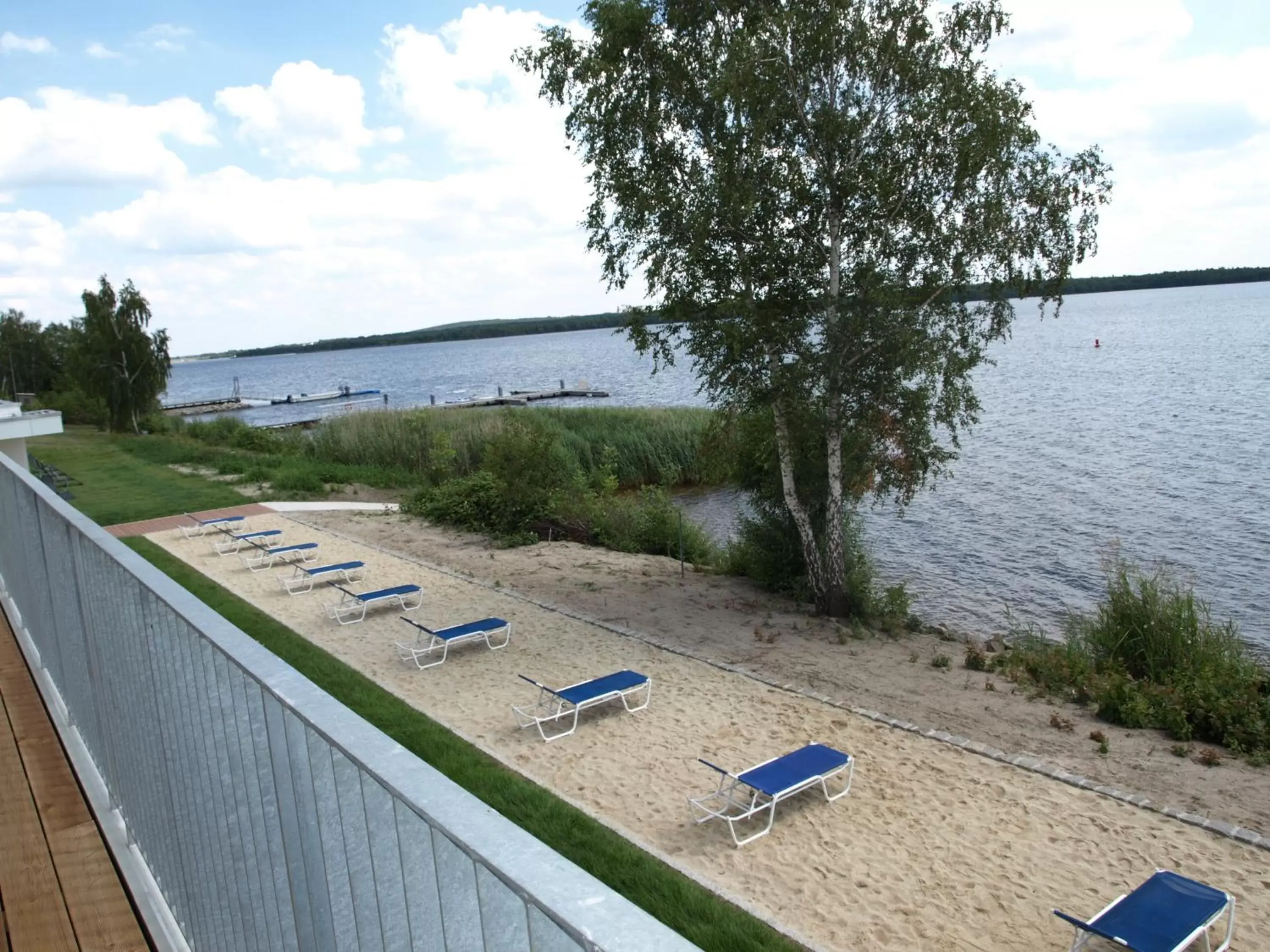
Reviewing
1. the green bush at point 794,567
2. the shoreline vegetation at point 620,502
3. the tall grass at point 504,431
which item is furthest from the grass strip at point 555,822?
the tall grass at point 504,431

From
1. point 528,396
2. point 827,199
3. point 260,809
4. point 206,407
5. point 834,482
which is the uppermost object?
point 827,199

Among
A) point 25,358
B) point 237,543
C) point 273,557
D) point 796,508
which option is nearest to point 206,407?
point 25,358

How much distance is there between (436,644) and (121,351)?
33695 millimetres

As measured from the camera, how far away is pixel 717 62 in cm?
1409

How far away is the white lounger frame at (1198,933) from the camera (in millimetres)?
5832

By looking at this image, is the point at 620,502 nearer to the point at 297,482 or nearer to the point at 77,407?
the point at 297,482

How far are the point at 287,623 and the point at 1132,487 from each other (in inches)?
902

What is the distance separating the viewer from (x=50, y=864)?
364 cm

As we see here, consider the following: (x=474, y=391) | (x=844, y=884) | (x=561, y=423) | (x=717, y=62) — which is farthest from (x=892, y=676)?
(x=474, y=391)

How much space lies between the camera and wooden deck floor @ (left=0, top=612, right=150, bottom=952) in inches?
127

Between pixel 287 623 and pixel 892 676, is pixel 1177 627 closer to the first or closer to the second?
pixel 892 676

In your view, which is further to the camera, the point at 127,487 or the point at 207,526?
the point at 127,487

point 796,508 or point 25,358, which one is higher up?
point 25,358

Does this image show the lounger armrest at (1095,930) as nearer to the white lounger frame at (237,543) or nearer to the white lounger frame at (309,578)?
the white lounger frame at (309,578)
